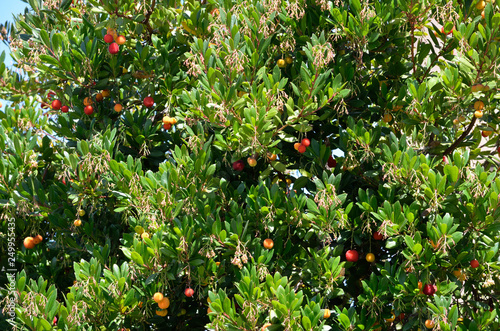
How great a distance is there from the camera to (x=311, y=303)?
381 centimetres

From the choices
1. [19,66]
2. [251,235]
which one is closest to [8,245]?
[19,66]

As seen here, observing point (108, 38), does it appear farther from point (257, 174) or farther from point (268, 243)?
point (268, 243)

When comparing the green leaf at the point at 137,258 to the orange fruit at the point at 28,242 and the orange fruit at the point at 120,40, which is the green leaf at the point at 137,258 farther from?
the orange fruit at the point at 120,40

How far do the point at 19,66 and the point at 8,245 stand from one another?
182 centimetres

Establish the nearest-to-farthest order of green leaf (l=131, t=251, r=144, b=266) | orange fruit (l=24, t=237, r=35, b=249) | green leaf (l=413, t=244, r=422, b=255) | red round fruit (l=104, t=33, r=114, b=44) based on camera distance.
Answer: green leaf (l=413, t=244, r=422, b=255) → green leaf (l=131, t=251, r=144, b=266) → red round fruit (l=104, t=33, r=114, b=44) → orange fruit (l=24, t=237, r=35, b=249)

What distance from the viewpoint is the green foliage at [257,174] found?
3963 mm

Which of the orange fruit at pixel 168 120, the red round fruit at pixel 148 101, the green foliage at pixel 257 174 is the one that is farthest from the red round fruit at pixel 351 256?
the red round fruit at pixel 148 101

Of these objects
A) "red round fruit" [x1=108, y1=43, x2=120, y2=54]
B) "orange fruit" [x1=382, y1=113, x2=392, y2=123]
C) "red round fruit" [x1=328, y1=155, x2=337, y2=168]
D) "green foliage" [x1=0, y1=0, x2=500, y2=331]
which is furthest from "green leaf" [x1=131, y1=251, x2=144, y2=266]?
"orange fruit" [x1=382, y1=113, x2=392, y2=123]

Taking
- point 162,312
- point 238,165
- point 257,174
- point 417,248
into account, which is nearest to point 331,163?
point 257,174

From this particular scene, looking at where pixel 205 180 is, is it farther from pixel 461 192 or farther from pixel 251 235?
pixel 461 192

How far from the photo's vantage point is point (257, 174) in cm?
487

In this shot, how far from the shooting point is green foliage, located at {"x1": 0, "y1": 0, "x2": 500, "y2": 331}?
156 inches

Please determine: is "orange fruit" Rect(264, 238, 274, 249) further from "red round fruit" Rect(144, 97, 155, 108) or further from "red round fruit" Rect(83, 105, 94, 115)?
"red round fruit" Rect(83, 105, 94, 115)

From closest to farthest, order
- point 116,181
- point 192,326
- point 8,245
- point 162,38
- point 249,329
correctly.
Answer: point 249,329 < point 116,181 < point 192,326 < point 8,245 < point 162,38
